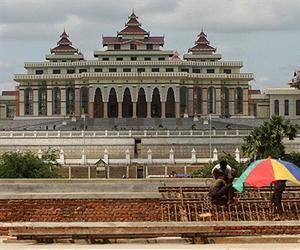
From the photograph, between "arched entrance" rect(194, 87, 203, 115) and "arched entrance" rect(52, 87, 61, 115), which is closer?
"arched entrance" rect(194, 87, 203, 115)

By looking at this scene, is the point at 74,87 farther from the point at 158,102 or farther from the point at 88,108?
the point at 158,102

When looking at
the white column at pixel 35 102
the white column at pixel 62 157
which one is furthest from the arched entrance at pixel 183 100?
the white column at pixel 62 157

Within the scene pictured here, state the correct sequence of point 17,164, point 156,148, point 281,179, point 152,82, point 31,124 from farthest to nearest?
point 152,82 < point 31,124 < point 156,148 < point 17,164 < point 281,179

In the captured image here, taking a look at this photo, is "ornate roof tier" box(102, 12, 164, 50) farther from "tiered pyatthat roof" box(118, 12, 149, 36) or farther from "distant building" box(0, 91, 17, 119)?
"distant building" box(0, 91, 17, 119)

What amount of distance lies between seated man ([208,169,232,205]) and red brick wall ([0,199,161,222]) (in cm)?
134

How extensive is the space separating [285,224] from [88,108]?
9764cm

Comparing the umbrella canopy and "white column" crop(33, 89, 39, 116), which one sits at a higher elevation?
"white column" crop(33, 89, 39, 116)

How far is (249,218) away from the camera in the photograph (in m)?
19.8

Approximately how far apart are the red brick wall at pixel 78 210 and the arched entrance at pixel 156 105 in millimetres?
93101

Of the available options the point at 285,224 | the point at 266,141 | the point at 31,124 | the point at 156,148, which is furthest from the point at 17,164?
the point at 31,124

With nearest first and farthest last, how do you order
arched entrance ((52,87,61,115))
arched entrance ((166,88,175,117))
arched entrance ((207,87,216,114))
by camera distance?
arched entrance ((166,88,175,117)) < arched entrance ((207,87,216,114)) < arched entrance ((52,87,61,115))

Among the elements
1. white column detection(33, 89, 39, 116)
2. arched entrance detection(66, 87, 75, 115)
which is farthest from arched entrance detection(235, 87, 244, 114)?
white column detection(33, 89, 39, 116)

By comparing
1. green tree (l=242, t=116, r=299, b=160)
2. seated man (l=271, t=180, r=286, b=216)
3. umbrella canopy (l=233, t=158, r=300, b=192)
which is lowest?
seated man (l=271, t=180, r=286, b=216)

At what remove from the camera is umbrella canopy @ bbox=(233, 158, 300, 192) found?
19.2 m
